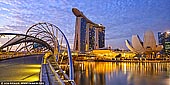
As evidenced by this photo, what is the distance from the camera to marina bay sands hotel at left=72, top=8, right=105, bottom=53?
141700 millimetres

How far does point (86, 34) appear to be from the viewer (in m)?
159

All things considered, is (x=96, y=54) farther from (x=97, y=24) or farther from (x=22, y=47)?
(x=97, y=24)

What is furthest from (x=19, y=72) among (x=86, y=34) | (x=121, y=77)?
(x=86, y=34)

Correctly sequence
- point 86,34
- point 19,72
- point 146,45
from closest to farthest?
1. point 19,72
2. point 146,45
3. point 86,34

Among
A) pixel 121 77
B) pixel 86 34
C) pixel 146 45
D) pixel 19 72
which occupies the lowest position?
pixel 121 77

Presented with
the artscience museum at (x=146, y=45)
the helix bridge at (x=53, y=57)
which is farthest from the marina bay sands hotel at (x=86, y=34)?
the helix bridge at (x=53, y=57)

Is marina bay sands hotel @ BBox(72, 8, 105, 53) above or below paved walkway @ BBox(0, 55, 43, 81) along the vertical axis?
above

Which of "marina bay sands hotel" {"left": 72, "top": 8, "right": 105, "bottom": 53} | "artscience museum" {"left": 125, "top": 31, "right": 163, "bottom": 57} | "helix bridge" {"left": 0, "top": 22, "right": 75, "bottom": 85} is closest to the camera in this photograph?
"helix bridge" {"left": 0, "top": 22, "right": 75, "bottom": 85}

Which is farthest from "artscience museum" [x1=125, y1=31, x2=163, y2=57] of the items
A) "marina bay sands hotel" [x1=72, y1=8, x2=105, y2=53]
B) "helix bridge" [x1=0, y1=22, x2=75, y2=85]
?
"helix bridge" [x1=0, y1=22, x2=75, y2=85]

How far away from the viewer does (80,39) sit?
153 meters

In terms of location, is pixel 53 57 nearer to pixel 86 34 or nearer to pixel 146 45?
pixel 146 45

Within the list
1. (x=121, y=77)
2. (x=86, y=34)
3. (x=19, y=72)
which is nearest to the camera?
(x=19, y=72)

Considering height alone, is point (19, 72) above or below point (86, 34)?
below

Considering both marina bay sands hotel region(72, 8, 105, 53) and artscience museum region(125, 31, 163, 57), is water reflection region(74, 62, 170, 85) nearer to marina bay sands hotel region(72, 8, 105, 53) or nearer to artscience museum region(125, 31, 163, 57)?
artscience museum region(125, 31, 163, 57)
